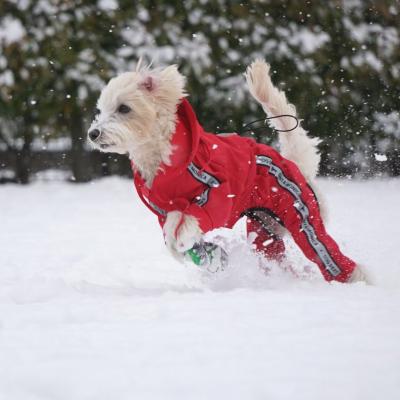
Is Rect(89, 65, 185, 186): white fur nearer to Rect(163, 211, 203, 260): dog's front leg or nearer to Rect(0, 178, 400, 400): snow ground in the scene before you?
Rect(163, 211, 203, 260): dog's front leg

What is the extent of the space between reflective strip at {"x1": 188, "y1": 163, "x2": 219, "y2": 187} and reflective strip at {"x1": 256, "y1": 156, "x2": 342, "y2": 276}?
40 cm

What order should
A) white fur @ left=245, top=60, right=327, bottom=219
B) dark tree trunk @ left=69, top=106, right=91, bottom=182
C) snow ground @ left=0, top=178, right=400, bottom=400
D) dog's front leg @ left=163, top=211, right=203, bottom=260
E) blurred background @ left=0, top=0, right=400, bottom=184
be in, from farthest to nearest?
1. dark tree trunk @ left=69, top=106, right=91, bottom=182
2. blurred background @ left=0, top=0, right=400, bottom=184
3. white fur @ left=245, top=60, right=327, bottom=219
4. dog's front leg @ left=163, top=211, right=203, bottom=260
5. snow ground @ left=0, top=178, right=400, bottom=400

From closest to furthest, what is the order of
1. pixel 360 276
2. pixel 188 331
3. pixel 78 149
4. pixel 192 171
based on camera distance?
1. pixel 188 331
2. pixel 192 171
3. pixel 360 276
4. pixel 78 149

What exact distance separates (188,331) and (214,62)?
574 centimetres

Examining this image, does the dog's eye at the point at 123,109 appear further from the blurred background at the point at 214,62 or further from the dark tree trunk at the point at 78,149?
the dark tree trunk at the point at 78,149

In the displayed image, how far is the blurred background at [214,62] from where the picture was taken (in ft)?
23.6

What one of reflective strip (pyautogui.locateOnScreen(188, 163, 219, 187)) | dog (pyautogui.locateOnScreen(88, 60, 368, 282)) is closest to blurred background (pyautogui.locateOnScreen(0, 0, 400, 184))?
dog (pyautogui.locateOnScreen(88, 60, 368, 282))

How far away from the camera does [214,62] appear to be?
24.5ft

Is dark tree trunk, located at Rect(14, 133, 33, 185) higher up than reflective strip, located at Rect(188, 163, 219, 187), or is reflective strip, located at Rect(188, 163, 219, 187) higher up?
reflective strip, located at Rect(188, 163, 219, 187)

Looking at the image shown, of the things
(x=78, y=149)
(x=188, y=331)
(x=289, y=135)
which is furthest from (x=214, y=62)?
(x=188, y=331)

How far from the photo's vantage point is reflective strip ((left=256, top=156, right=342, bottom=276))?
3264mm

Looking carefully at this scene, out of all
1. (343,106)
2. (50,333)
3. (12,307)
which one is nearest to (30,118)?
(343,106)

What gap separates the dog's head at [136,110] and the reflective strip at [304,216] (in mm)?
543

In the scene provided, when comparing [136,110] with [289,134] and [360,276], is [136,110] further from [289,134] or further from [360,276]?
[360,276]
